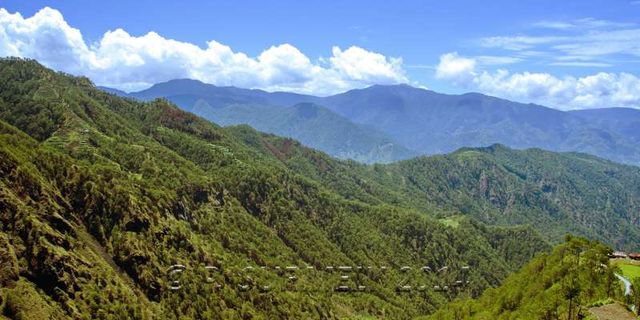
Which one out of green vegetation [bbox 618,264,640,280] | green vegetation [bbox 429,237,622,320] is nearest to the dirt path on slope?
green vegetation [bbox 429,237,622,320]

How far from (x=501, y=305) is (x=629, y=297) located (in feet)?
115

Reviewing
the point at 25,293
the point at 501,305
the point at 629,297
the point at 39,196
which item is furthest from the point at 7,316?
the point at 629,297

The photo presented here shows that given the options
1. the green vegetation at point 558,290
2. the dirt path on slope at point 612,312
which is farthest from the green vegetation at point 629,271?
the dirt path on slope at point 612,312

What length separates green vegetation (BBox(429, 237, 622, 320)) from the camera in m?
80.8

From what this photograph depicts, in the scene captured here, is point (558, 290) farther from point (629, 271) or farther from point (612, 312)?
point (629, 271)

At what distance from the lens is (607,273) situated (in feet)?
299

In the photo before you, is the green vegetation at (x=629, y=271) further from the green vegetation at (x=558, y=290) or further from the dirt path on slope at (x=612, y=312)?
the dirt path on slope at (x=612, y=312)

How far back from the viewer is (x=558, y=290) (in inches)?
3514

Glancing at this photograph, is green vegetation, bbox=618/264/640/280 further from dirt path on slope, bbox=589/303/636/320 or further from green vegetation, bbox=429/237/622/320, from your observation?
dirt path on slope, bbox=589/303/636/320

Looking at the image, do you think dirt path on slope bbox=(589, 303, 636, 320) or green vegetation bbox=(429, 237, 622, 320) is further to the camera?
green vegetation bbox=(429, 237, 622, 320)

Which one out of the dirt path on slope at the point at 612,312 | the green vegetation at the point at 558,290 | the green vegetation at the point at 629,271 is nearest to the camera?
the dirt path on slope at the point at 612,312

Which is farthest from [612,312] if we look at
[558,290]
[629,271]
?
[629,271]

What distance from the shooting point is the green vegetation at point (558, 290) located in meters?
80.8

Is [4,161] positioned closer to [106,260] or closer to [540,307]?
[106,260]
